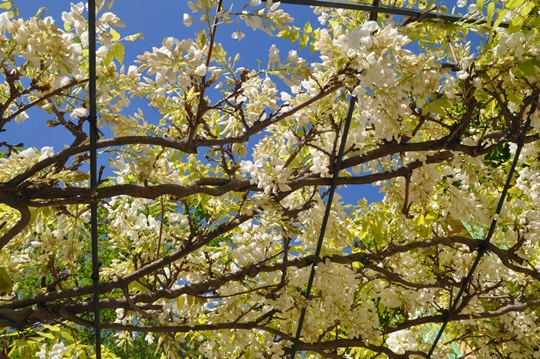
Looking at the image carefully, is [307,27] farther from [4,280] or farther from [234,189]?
[4,280]

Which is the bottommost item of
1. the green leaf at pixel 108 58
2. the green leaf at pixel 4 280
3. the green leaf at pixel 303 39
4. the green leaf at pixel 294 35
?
the green leaf at pixel 4 280

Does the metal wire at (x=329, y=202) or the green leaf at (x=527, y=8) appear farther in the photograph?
the metal wire at (x=329, y=202)

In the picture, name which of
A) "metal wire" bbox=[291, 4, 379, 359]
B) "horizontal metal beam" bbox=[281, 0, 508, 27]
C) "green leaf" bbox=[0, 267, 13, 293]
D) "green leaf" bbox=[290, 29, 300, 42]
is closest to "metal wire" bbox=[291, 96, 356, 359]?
"metal wire" bbox=[291, 4, 379, 359]

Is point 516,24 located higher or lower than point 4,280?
higher

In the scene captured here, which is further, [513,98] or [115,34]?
[513,98]

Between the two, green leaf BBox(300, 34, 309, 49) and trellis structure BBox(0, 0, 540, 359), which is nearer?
trellis structure BBox(0, 0, 540, 359)

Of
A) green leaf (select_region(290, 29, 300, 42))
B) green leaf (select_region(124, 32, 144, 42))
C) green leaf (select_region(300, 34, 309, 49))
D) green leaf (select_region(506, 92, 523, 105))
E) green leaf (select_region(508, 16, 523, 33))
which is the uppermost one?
green leaf (select_region(300, 34, 309, 49))

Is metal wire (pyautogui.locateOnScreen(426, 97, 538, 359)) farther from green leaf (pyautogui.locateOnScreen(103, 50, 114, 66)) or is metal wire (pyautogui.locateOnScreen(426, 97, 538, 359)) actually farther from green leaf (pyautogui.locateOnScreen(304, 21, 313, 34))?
green leaf (pyautogui.locateOnScreen(103, 50, 114, 66))

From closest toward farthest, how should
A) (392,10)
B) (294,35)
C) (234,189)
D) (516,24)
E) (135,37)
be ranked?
(135,37), (516,24), (392,10), (234,189), (294,35)

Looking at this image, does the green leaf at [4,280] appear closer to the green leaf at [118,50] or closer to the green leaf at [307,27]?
the green leaf at [118,50]

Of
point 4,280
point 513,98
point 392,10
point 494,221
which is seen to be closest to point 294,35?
point 392,10

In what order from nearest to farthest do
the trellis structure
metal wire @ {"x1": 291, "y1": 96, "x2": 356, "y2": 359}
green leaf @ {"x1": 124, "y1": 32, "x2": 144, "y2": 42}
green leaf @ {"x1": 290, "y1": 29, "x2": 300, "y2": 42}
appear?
1. green leaf @ {"x1": 124, "y1": 32, "x2": 144, "y2": 42}
2. the trellis structure
3. metal wire @ {"x1": 291, "y1": 96, "x2": 356, "y2": 359}
4. green leaf @ {"x1": 290, "y1": 29, "x2": 300, "y2": 42}

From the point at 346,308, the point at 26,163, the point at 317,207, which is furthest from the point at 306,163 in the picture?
the point at 26,163

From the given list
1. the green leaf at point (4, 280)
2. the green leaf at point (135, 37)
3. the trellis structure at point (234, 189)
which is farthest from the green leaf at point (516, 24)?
the green leaf at point (4, 280)
